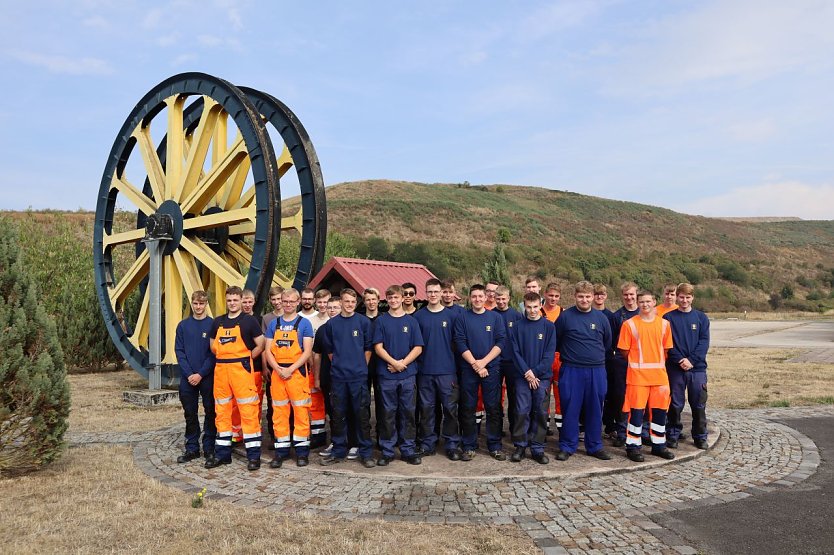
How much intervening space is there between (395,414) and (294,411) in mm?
974

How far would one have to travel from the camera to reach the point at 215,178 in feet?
30.7

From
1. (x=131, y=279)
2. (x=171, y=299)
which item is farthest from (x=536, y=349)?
(x=131, y=279)

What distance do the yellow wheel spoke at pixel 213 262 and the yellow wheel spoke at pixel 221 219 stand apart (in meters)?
0.27

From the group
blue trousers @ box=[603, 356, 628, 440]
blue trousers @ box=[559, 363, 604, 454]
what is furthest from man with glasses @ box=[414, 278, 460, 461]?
blue trousers @ box=[603, 356, 628, 440]

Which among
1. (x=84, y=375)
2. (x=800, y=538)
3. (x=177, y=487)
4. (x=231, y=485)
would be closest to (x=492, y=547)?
(x=800, y=538)

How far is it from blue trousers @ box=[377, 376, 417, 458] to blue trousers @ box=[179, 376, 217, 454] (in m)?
1.71

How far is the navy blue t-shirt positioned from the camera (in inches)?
222

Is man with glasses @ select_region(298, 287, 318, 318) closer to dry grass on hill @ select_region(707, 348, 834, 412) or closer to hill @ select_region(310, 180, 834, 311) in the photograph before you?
dry grass on hill @ select_region(707, 348, 834, 412)

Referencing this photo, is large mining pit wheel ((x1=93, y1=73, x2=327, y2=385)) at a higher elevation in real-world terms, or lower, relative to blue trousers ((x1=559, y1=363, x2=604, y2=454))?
higher

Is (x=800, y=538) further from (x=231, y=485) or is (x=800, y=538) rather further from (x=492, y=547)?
(x=231, y=485)

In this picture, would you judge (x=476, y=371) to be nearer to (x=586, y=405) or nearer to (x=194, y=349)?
(x=586, y=405)

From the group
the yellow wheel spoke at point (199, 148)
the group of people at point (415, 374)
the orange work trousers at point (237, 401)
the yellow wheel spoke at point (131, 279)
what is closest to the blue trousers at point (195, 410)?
the group of people at point (415, 374)

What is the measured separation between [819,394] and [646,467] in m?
6.11

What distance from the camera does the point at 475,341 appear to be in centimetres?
582
